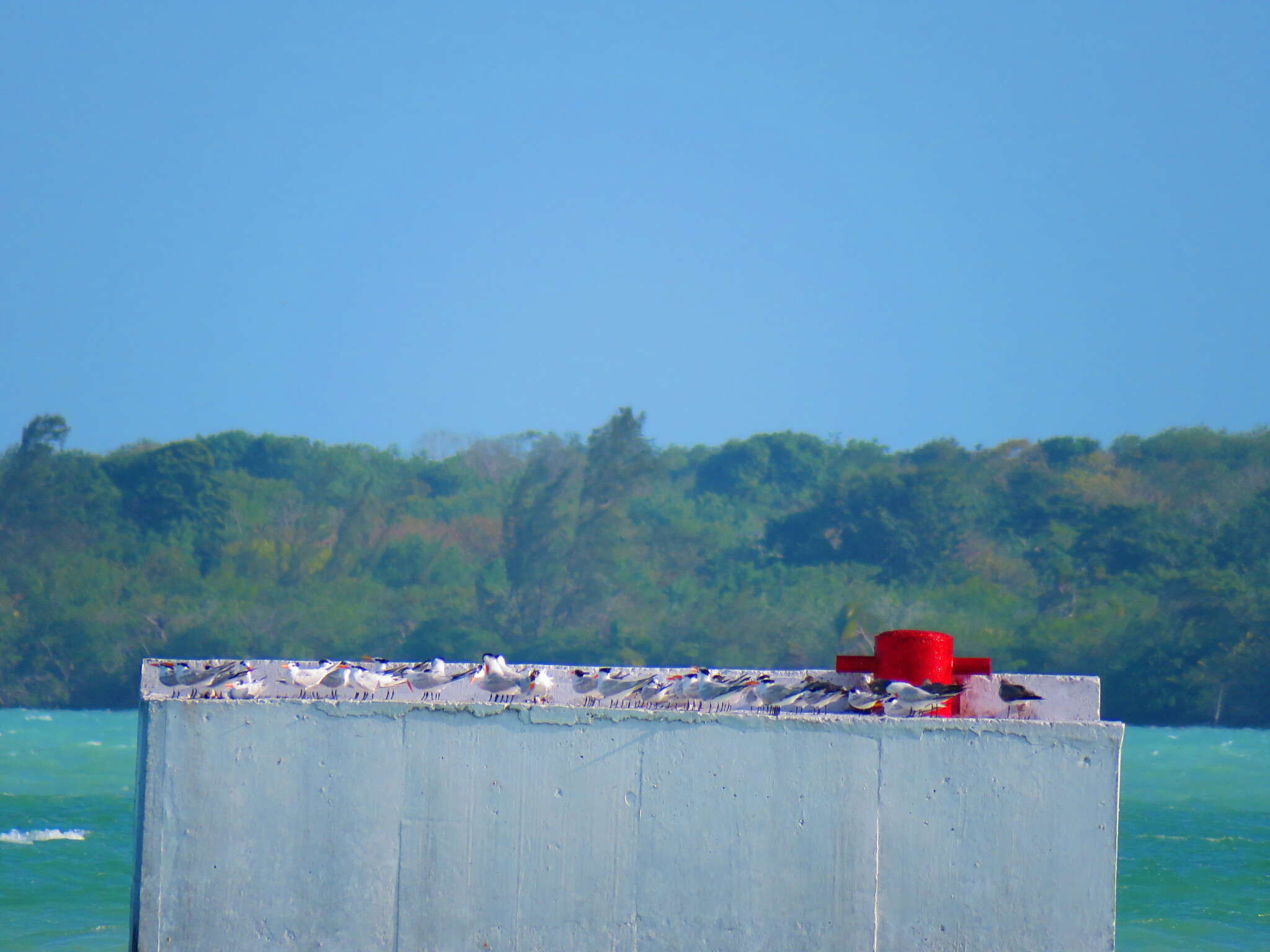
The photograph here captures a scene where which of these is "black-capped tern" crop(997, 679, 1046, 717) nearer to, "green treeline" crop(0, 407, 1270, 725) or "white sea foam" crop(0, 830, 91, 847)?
"white sea foam" crop(0, 830, 91, 847)

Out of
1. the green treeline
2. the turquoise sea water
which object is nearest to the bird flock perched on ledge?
the turquoise sea water

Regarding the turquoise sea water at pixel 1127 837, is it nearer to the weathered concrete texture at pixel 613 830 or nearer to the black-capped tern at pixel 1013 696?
the weathered concrete texture at pixel 613 830

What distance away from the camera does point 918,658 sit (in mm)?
6730

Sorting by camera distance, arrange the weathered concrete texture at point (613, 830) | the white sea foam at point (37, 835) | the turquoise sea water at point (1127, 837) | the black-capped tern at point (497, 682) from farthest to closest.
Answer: the white sea foam at point (37, 835), the turquoise sea water at point (1127, 837), the black-capped tern at point (497, 682), the weathered concrete texture at point (613, 830)

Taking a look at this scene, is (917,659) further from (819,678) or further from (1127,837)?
(1127,837)

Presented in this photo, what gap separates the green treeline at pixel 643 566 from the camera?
53.8 metres

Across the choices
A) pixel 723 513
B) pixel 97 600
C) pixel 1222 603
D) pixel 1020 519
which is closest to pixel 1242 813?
pixel 1222 603

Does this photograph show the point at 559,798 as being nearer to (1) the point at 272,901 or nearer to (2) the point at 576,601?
(1) the point at 272,901

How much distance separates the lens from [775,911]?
218 inches

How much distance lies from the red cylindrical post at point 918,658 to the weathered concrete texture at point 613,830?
122 centimetres

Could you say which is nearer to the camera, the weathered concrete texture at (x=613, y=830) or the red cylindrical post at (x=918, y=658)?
the weathered concrete texture at (x=613, y=830)

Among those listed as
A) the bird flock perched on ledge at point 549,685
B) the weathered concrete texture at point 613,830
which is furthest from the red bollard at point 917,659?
the weathered concrete texture at point 613,830

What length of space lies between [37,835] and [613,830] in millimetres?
27824

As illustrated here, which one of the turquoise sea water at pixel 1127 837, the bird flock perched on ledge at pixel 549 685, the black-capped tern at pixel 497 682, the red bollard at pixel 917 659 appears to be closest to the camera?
the bird flock perched on ledge at pixel 549 685
